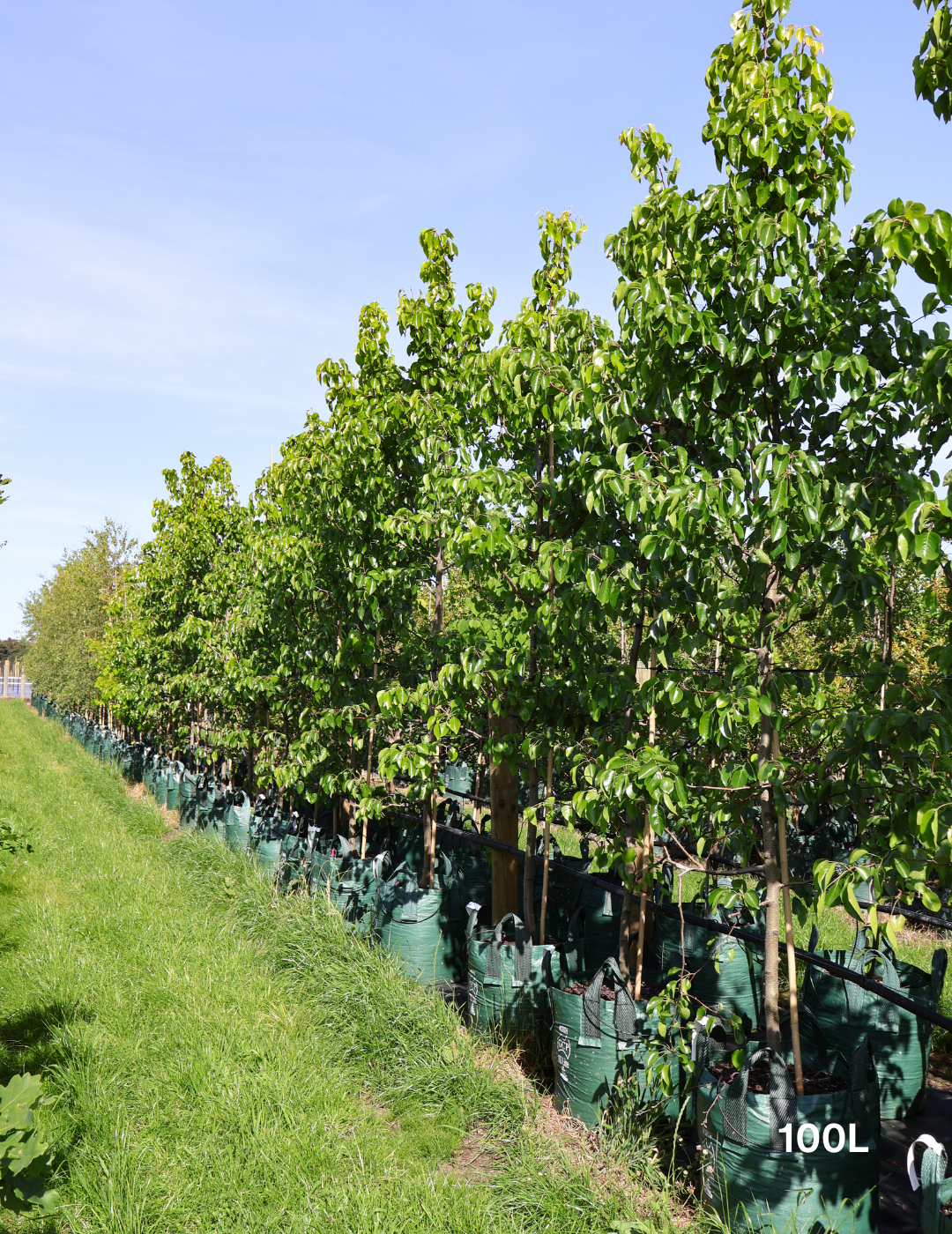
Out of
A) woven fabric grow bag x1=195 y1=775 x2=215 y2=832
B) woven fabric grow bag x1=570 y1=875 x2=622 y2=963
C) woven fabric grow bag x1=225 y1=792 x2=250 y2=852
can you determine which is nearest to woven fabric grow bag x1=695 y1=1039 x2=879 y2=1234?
woven fabric grow bag x1=570 y1=875 x2=622 y2=963

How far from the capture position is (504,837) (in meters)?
6.00

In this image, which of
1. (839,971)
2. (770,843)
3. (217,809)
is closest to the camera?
(770,843)

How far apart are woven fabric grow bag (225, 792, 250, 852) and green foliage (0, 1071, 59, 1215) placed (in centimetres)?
Result: 714

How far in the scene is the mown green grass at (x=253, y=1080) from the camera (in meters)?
3.35

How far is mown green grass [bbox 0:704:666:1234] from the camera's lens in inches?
132

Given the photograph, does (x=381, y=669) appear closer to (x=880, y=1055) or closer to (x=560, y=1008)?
(x=560, y=1008)

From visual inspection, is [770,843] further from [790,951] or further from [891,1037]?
[891,1037]

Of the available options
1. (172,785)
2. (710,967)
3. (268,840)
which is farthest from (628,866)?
(172,785)

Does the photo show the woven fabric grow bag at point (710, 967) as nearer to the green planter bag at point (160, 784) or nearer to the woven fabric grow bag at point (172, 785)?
the woven fabric grow bag at point (172, 785)

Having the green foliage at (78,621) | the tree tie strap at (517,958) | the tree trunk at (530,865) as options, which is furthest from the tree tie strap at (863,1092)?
the green foliage at (78,621)

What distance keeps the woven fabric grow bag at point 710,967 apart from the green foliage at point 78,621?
1978 centimetres

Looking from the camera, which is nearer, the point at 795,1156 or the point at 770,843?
the point at 795,1156

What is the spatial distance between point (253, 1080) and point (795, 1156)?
8.23ft

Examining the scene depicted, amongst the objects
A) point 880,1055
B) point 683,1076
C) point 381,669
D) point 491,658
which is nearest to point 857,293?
point 491,658
